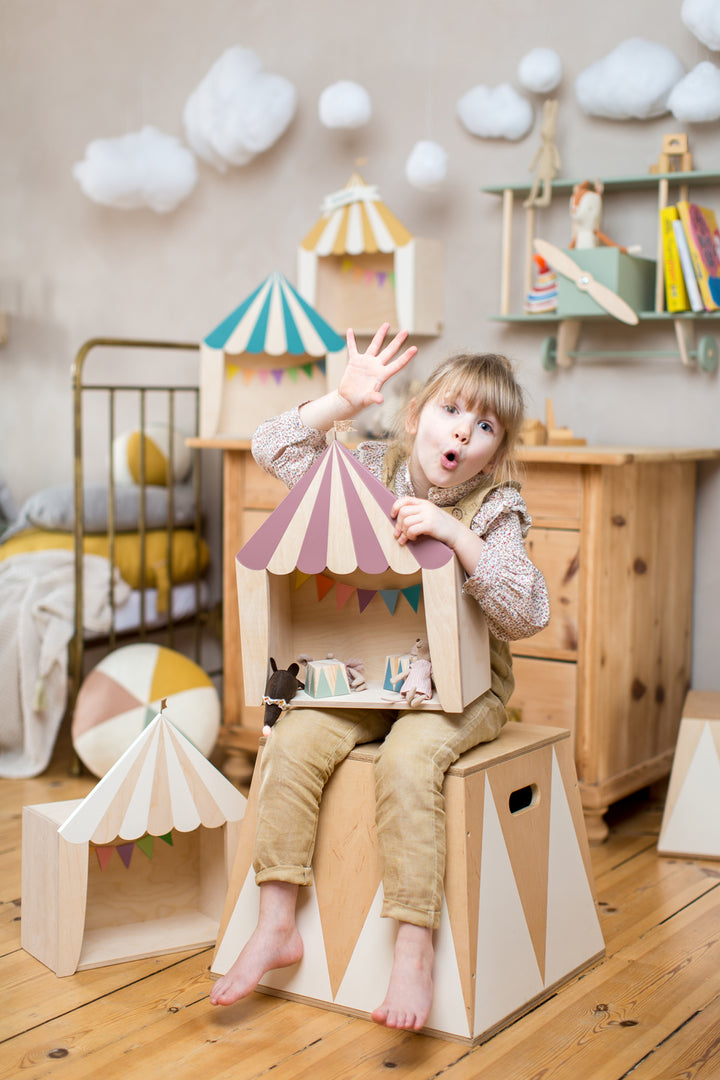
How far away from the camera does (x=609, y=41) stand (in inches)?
92.6

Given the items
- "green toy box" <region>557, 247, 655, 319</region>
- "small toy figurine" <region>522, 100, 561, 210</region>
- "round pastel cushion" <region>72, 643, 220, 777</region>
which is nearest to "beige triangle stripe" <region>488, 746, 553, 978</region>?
"round pastel cushion" <region>72, 643, 220, 777</region>

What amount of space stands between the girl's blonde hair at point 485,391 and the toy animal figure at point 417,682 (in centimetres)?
27

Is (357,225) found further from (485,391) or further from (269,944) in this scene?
(269,944)

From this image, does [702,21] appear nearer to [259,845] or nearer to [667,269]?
[667,269]

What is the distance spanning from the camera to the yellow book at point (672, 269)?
7.13ft

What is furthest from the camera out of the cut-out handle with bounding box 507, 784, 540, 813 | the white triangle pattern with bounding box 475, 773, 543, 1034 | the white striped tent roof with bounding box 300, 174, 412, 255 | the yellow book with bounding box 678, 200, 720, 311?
the white striped tent roof with bounding box 300, 174, 412, 255

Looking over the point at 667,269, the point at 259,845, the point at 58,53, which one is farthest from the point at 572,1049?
the point at 58,53

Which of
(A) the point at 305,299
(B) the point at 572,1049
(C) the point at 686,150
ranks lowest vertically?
(B) the point at 572,1049

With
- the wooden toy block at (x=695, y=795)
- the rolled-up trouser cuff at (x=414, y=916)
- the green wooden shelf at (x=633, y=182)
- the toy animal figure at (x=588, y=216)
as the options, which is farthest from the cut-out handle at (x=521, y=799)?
the green wooden shelf at (x=633, y=182)

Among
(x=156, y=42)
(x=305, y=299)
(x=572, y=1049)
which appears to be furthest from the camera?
(x=156, y=42)

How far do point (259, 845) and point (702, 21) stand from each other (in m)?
1.74

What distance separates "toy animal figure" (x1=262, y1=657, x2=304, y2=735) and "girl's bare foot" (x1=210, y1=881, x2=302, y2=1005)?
199 mm

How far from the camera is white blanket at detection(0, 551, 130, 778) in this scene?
2414mm

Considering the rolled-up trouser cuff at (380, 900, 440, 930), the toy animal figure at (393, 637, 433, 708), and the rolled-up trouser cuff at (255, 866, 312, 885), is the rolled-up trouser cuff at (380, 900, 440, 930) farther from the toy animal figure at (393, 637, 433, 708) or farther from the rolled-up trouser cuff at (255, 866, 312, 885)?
the toy animal figure at (393, 637, 433, 708)
